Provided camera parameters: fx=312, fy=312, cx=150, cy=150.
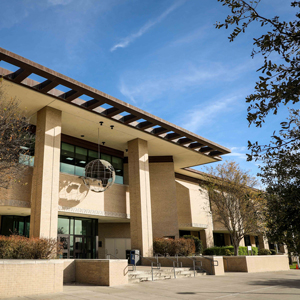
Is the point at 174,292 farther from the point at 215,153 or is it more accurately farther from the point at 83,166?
the point at 215,153

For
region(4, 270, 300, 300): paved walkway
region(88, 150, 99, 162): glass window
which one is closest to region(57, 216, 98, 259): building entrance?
region(88, 150, 99, 162): glass window

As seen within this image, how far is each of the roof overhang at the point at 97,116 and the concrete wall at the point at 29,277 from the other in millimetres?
8726

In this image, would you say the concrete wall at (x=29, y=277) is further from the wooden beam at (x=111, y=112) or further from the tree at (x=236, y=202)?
the tree at (x=236, y=202)

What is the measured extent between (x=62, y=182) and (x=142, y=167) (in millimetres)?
6014

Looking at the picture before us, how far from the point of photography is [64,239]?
66.6 ft

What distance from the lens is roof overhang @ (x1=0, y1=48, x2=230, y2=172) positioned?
15678 mm

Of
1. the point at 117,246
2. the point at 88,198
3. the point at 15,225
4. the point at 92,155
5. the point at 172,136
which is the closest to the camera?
the point at 15,225

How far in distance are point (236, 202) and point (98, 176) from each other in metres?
10.8

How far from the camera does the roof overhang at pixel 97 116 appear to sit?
15678 mm

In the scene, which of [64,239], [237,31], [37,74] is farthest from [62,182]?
[237,31]

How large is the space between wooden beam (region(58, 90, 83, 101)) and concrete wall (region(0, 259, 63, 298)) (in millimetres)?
9214

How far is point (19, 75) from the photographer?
15.3 m

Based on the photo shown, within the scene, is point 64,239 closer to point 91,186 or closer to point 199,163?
point 91,186

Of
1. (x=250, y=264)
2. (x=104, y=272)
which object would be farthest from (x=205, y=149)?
(x=104, y=272)
